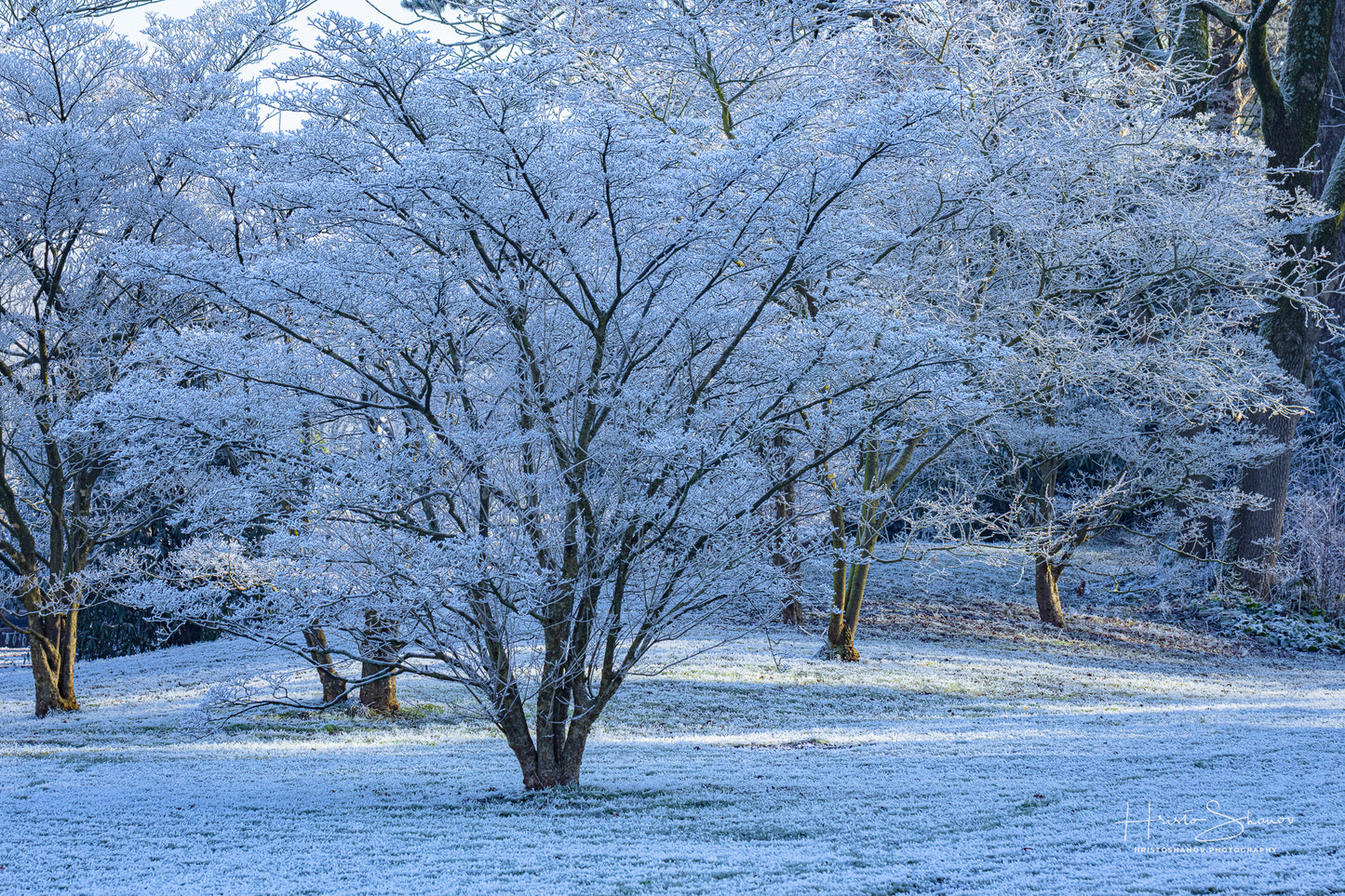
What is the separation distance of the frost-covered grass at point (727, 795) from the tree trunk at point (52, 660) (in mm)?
328

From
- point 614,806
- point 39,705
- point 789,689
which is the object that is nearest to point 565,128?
point 614,806

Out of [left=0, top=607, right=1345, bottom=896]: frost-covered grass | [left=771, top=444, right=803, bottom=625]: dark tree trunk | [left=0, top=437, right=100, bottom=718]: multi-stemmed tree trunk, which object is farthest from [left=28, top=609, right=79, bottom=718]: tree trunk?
[left=771, top=444, right=803, bottom=625]: dark tree trunk

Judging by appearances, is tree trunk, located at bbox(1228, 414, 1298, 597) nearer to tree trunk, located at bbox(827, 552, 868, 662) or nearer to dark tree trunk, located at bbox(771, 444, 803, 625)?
tree trunk, located at bbox(827, 552, 868, 662)

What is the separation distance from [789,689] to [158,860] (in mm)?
7016

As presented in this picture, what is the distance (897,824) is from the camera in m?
4.79

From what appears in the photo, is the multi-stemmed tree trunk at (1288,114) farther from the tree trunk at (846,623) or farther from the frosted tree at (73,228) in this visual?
the frosted tree at (73,228)

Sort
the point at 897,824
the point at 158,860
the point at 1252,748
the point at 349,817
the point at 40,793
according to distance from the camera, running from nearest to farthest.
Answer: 1. the point at 158,860
2. the point at 897,824
3. the point at 349,817
4. the point at 40,793
5. the point at 1252,748

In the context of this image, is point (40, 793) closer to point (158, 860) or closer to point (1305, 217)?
point (158, 860)

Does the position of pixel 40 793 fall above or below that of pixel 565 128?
below

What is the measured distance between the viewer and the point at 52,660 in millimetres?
10344

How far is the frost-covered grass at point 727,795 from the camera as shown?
155 inches

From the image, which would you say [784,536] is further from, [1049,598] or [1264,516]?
[1264,516]
